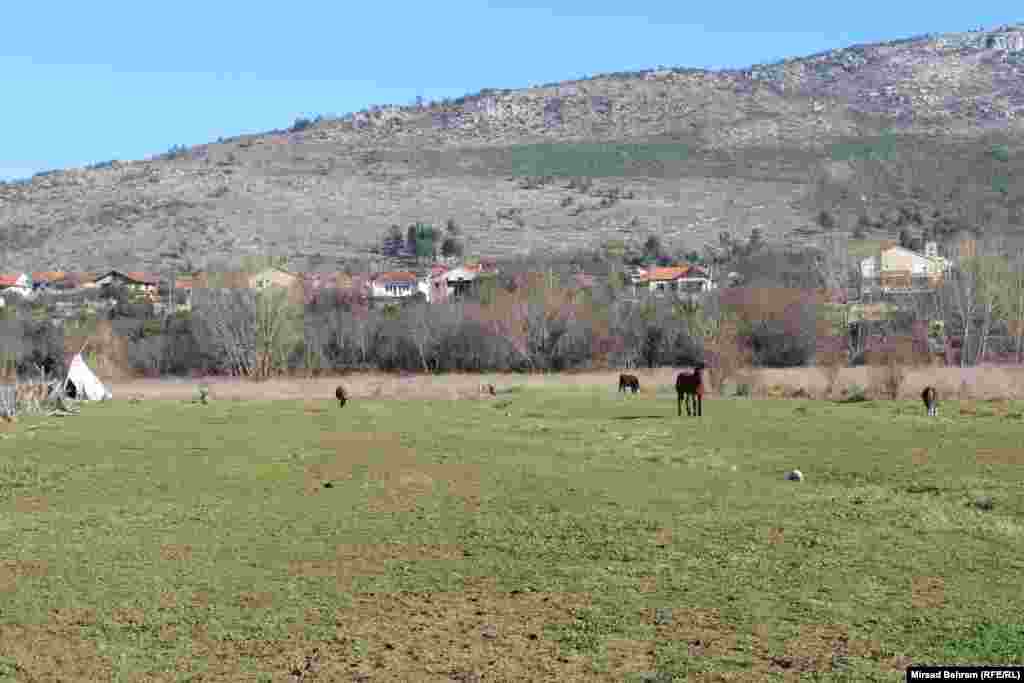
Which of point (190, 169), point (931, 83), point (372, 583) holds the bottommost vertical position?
point (372, 583)

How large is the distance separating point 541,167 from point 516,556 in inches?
4860

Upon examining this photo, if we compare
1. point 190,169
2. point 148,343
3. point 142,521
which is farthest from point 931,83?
point 142,521

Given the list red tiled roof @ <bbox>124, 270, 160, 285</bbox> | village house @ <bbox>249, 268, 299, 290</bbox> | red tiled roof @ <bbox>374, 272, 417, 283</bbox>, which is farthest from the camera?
red tiled roof @ <bbox>124, 270, 160, 285</bbox>

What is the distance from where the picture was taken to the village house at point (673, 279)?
3054 inches

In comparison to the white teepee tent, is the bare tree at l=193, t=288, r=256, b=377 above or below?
above

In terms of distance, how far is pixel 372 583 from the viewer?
12.8 m

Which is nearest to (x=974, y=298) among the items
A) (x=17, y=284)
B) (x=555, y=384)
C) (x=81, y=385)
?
(x=555, y=384)

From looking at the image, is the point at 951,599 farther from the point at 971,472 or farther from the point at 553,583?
the point at 971,472

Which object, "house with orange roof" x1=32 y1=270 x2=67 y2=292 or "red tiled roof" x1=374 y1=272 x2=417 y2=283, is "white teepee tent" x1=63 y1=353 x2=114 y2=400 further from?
"house with orange roof" x1=32 y1=270 x2=67 y2=292

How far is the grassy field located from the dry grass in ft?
37.8

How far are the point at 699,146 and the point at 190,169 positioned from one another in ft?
183

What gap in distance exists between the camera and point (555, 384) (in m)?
47.7

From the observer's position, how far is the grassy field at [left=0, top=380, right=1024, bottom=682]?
10.2 meters

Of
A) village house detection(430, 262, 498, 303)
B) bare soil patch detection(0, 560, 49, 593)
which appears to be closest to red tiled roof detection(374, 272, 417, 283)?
village house detection(430, 262, 498, 303)
